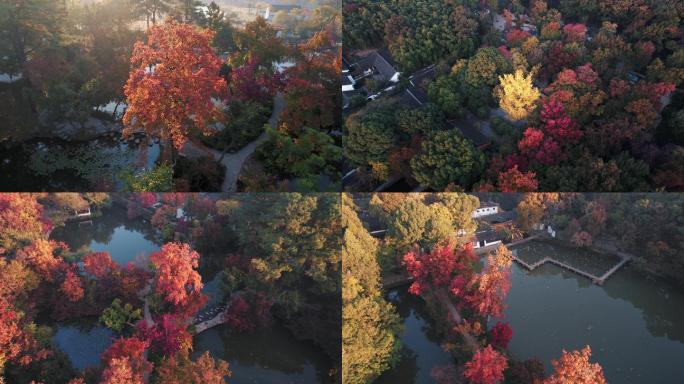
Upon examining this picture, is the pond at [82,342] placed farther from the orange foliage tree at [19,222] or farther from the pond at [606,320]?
the pond at [606,320]

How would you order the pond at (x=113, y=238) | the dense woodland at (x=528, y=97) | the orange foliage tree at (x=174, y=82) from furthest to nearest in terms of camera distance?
the dense woodland at (x=528, y=97)
the orange foliage tree at (x=174, y=82)
the pond at (x=113, y=238)

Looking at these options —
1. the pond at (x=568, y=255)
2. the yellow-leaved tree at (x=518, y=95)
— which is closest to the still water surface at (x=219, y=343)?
the pond at (x=568, y=255)

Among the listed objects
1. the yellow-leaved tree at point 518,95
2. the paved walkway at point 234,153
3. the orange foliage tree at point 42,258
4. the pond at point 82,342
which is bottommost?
the paved walkway at point 234,153

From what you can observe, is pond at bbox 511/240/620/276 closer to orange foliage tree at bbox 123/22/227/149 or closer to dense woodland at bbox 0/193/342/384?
dense woodland at bbox 0/193/342/384

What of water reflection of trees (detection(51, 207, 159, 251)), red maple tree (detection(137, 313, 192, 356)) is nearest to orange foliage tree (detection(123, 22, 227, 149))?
water reflection of trees (detection(51, 207, 159, 251))

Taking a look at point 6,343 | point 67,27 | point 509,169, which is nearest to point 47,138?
point 67,27
